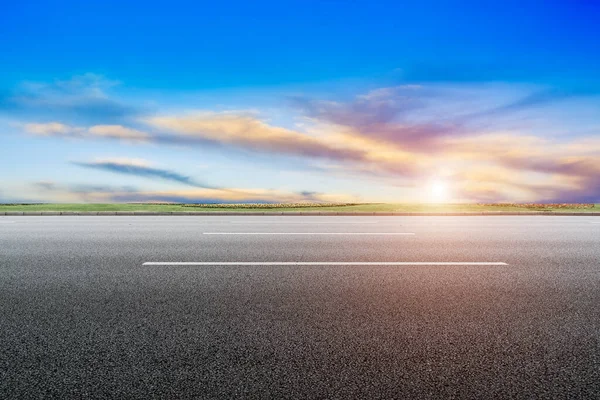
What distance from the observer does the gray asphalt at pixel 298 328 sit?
9.98 ft

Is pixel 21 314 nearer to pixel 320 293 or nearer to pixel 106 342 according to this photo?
pixel 106 342

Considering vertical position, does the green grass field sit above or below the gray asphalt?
above

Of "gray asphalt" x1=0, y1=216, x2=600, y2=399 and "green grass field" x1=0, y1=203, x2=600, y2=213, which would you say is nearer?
"gray asphalt" x1=0, y1=216, x2=600, y2=399

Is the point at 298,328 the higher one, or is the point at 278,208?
the point at 278,208

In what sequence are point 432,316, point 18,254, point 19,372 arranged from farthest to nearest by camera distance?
point 18,254, point 432,316, point 19,372

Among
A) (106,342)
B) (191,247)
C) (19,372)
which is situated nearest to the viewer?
(19,372)

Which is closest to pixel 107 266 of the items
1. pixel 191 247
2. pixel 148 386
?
pixel 191 247

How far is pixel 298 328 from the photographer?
4102 mm

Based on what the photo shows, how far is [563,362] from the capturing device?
339 cm

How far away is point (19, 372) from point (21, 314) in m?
1.58

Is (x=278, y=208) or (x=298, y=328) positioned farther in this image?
(x=278, y=208)

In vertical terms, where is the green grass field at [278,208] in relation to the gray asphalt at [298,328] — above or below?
above

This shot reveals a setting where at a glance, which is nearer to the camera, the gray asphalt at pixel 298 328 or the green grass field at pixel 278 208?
the gray asphalt at pixel 298 328

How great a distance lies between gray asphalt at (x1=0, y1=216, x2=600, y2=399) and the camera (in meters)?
3.04
